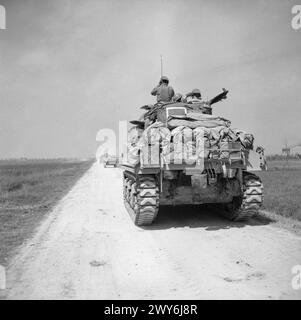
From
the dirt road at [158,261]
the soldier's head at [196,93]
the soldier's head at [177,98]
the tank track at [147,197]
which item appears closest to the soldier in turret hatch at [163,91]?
the soldier's head at [177,98]

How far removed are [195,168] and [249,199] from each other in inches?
59.9

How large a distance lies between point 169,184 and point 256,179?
7.20 ft

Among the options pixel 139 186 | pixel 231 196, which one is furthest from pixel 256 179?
pixel 139 186

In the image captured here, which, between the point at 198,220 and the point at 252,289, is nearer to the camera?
the point at 252,289

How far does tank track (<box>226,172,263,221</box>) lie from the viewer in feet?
28.7

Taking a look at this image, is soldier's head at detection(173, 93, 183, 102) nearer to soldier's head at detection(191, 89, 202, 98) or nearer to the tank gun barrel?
soldier's head at detection(191, 89, 202, 98)

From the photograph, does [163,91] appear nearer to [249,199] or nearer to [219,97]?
[219,97]

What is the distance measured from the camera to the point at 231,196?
29.9ft

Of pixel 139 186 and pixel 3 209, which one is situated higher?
pixel 139 186

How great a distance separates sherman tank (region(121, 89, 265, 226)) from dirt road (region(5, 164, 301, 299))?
2.13 feet

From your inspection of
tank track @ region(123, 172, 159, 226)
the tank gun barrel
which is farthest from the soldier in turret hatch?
tank track @ region(123, 172, 159, 226)

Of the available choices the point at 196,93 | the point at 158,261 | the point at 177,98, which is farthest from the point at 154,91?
the point at 158,261
